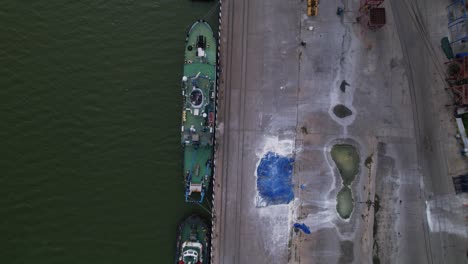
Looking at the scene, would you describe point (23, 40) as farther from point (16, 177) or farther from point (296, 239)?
point (296, 239)

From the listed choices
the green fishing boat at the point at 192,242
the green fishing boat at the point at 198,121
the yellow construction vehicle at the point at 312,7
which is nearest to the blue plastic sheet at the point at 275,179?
the green fishing boat at the point at 198,121

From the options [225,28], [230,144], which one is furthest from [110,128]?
[225,28]

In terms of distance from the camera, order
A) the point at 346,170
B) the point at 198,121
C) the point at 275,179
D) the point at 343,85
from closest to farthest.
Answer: the point at 198,121
the point at 275,179
the point at 346,170
the point at 343,85

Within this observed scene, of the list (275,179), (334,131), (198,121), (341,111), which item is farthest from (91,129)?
(341,111)

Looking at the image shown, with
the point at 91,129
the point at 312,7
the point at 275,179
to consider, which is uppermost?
the point at 312,7

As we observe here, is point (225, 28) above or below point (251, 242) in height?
above

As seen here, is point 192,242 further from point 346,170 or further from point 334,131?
point 334,131

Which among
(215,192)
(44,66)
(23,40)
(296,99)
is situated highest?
(23,40)
